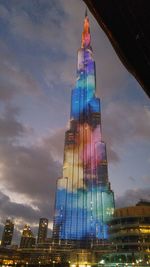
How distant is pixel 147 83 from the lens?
3.47 meters

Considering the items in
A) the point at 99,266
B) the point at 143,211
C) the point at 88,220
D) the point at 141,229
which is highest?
the point at 88,220

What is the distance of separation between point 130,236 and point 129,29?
8945 centimetres

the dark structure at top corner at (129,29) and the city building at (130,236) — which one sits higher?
the city building at (130,236)

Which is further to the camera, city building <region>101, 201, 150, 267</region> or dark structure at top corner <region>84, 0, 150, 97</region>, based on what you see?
city building <region>101, 201, 150, 267</region>

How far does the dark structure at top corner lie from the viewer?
2582 mm

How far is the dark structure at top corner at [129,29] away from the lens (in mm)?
2582

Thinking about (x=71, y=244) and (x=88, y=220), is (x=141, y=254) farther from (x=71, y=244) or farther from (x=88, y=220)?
(x=88, y=220)

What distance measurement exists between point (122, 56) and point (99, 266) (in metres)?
87.4

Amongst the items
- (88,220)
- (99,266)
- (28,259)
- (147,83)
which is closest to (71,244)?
(88,220)

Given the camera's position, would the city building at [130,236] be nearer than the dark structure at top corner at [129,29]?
No

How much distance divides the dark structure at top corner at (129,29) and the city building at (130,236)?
84532 millimetres

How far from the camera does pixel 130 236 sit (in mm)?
82500

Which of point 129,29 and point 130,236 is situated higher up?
point 130,236

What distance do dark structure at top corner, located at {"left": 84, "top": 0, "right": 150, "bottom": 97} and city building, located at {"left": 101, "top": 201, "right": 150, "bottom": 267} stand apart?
277 feet
